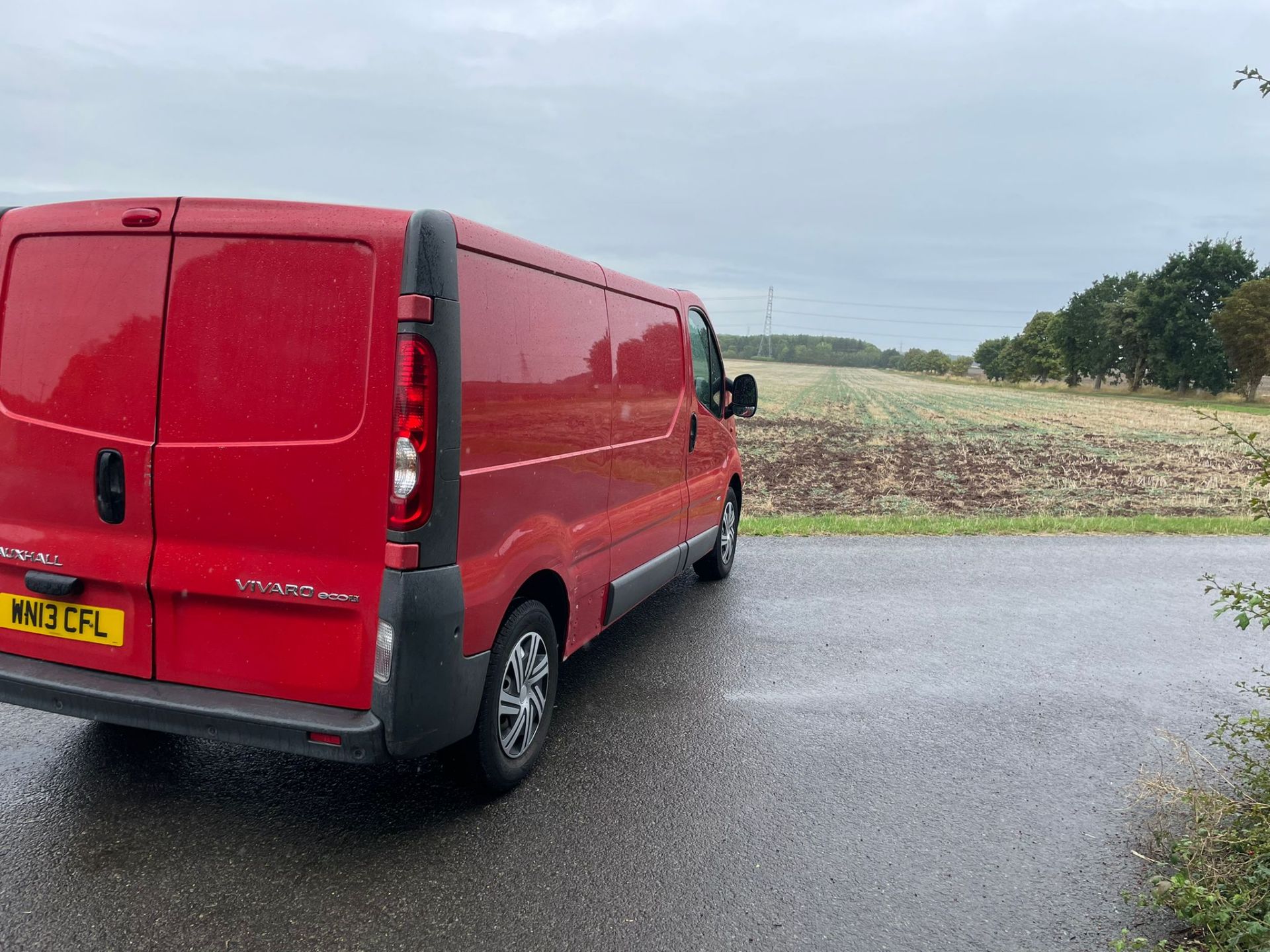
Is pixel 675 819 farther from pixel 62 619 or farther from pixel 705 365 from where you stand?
pixel 705 365

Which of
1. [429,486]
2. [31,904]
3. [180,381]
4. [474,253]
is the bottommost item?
[31,904]

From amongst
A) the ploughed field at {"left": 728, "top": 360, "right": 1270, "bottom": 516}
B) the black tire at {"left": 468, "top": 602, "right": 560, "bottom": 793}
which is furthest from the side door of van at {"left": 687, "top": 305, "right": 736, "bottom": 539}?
the ploughed field at {"left": 728, "top": 360, "right": 1270, "bottom": 516}

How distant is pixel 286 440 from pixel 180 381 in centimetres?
43

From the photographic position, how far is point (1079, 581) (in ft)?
24.8

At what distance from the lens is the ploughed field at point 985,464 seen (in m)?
12.8

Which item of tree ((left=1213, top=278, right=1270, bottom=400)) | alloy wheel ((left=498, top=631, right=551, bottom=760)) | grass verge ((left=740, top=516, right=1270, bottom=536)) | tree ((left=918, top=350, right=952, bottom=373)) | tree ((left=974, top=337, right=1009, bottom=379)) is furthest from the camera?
tree ((left=918, top=350, right=952, bottom=373))

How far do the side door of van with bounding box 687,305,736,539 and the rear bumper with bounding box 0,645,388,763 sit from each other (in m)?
3.31

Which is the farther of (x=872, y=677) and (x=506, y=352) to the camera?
(x=872, y=677)

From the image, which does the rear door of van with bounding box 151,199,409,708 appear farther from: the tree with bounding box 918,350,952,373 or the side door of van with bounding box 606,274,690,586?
the tree with bounding box 918,350,952,373

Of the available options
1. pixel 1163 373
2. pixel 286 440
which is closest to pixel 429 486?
pixel 286 440

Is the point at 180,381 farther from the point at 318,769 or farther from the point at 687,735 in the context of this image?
the point at 687,735

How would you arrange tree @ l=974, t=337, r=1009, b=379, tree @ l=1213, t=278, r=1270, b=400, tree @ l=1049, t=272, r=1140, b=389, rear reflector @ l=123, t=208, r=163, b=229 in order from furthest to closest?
tree @ l=974, t=337, r=1009, b=379 < tree @ l=1049, t=272, r=1140, b=389 < tree @ l=1213, t=278, r=1270, b=400 < rear reflector @ l=123, t=208, r=163, b=229

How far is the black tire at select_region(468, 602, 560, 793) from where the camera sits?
3.37 metres

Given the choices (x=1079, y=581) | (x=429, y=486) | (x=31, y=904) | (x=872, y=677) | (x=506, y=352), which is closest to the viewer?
(x=31, y=904)
